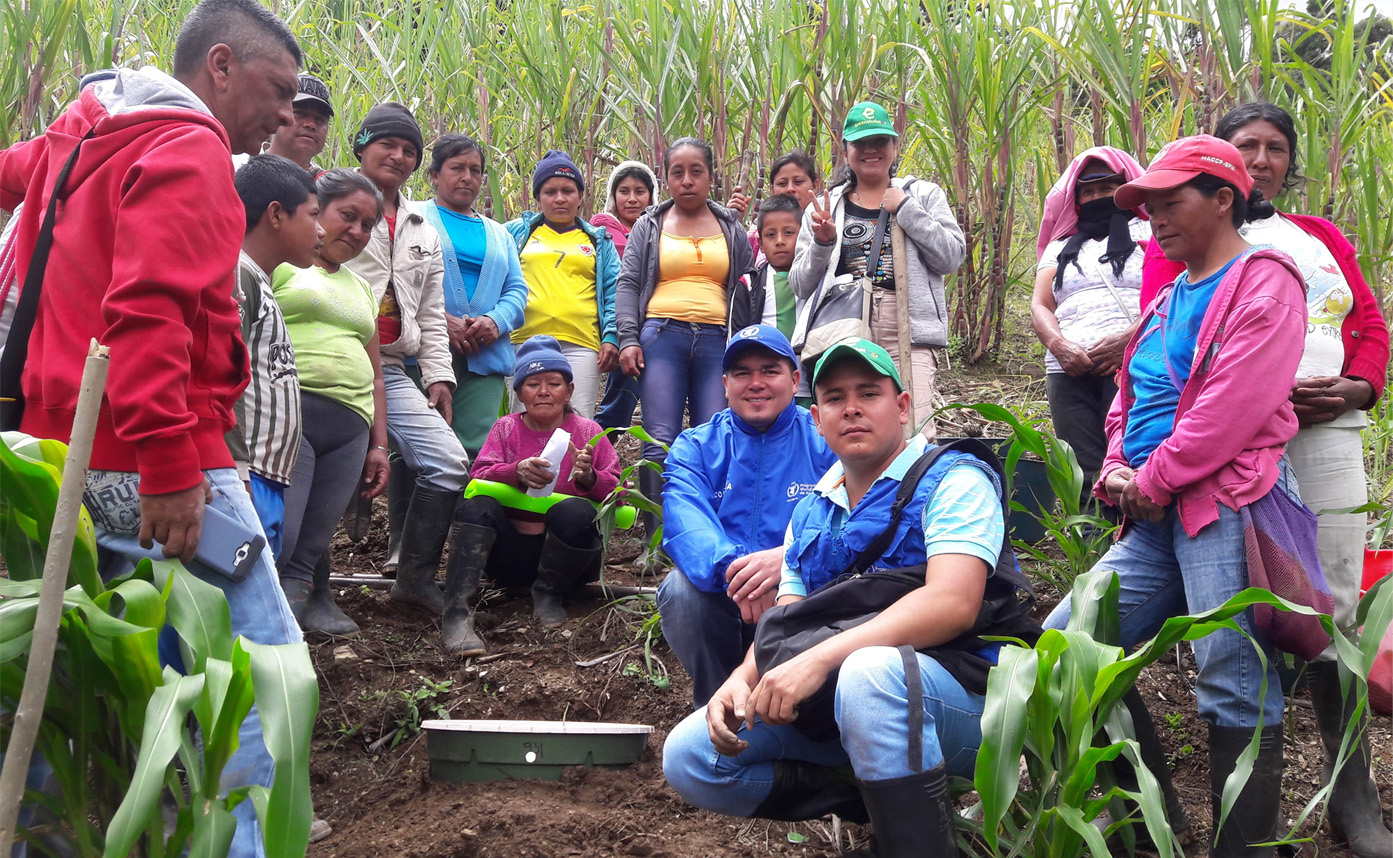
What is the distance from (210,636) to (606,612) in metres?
2.16

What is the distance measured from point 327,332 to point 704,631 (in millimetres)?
1427

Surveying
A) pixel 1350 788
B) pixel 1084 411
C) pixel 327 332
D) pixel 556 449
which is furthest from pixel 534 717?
pixel 1350 788

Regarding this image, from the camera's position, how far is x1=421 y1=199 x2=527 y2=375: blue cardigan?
3943 millimetres

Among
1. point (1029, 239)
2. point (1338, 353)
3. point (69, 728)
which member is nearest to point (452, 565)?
point (69, 728)

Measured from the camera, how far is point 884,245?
368cm

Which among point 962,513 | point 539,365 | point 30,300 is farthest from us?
point 539,365

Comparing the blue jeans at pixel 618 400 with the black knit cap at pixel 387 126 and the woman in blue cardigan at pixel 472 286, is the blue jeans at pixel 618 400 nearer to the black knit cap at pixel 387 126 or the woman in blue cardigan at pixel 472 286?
the woman in blue cardigan at pixel 472 286

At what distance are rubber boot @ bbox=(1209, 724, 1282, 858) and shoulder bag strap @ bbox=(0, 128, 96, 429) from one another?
225 cm

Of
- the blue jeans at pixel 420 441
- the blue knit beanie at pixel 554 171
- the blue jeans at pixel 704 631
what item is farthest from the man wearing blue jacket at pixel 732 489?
the blue knit beanie at pixel 554 171

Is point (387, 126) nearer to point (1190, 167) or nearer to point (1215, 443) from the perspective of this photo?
point (1190, 167)

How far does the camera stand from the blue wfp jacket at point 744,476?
110 inches

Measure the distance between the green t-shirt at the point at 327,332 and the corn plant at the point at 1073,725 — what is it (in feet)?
6.79

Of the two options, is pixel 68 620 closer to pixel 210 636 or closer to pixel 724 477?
pixel 210 636

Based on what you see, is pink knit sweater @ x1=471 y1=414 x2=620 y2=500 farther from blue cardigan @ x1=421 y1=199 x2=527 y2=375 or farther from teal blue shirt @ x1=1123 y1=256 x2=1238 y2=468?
teal blue shirt @ x1=1123 y1=256 x2=1238 y2=468
